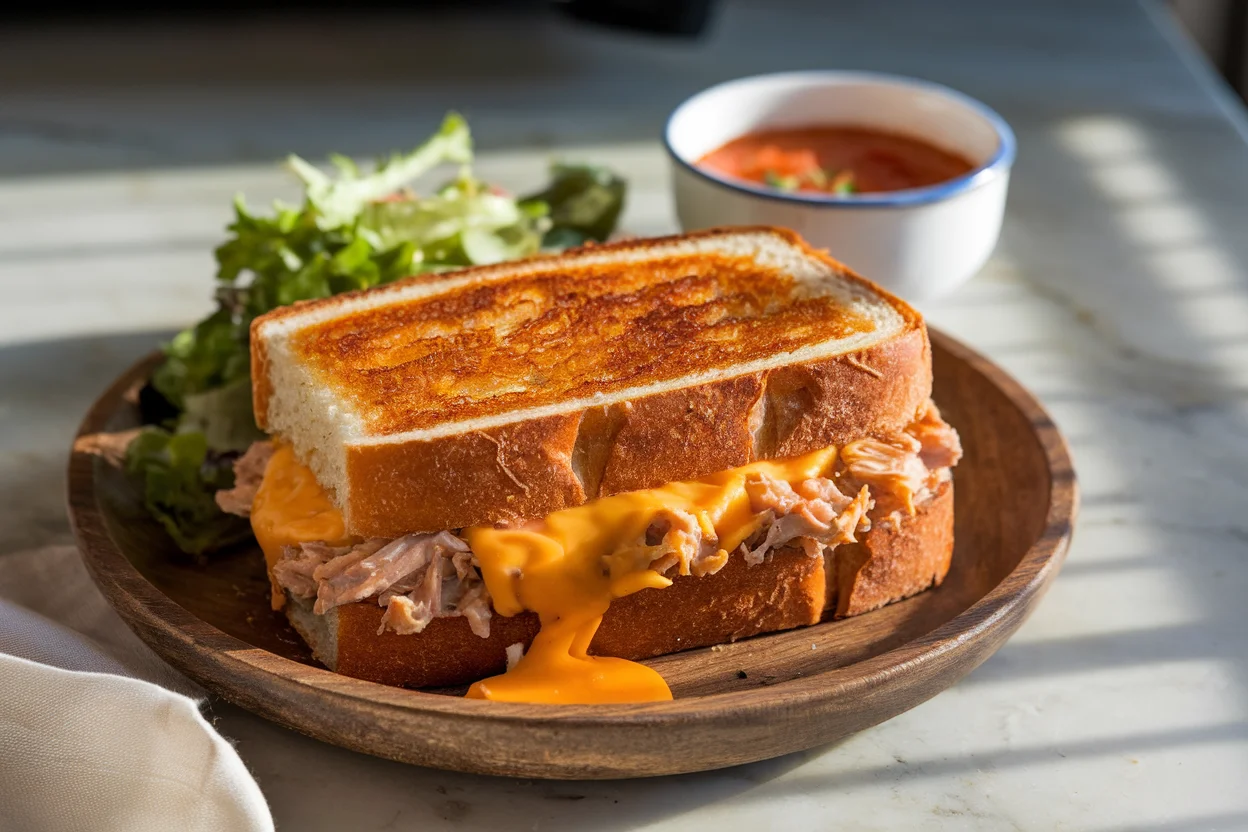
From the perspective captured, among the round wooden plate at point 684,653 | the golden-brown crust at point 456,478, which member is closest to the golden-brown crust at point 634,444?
the golden-brown crust at point 456,478

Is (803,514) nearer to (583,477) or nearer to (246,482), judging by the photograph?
(583,477)

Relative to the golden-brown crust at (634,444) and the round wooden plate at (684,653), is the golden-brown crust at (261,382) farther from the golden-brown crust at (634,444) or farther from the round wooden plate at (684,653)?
the golden-brown crust at (634,444)

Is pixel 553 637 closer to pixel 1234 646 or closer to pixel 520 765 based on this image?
pixel 520 765

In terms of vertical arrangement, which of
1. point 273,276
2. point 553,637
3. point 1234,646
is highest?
point 273,276

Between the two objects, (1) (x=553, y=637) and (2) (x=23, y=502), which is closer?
(1) (x=553, y=637)

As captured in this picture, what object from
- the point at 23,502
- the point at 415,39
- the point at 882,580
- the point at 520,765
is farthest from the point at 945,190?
the point at 415,39
